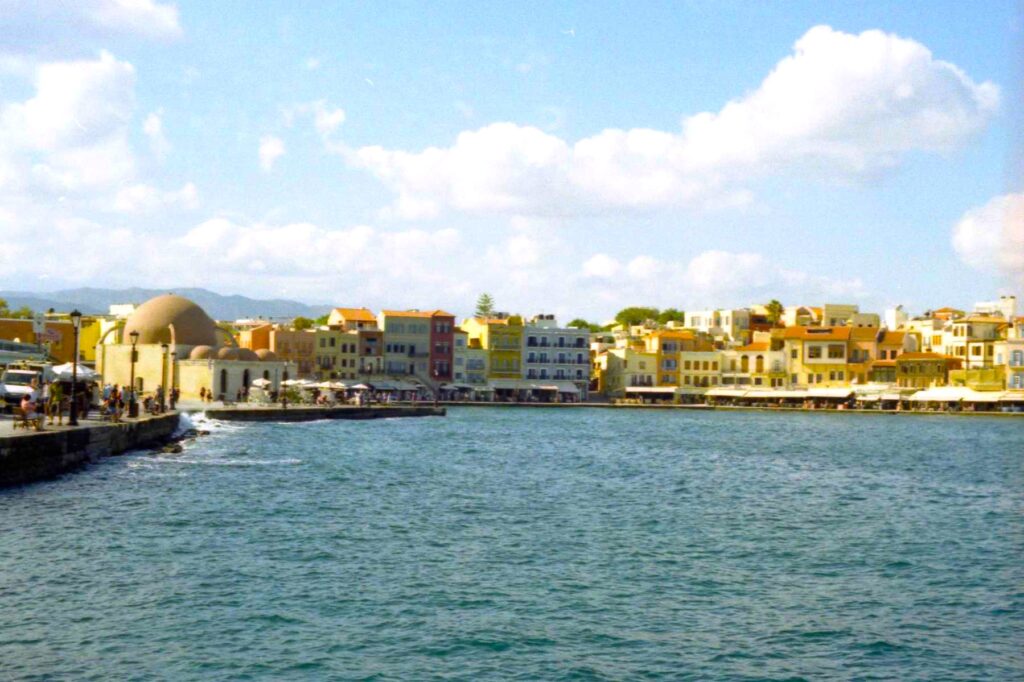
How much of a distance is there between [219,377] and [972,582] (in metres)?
64.5

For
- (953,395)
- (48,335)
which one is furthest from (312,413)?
(953,395)

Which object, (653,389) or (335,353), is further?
(653,389)

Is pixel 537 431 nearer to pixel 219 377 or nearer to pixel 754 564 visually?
pixel 219 377

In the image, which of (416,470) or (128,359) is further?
(128,359)

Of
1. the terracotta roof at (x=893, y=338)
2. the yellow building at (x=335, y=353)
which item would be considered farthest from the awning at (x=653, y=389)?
the yellow building at (x=335, y=353)

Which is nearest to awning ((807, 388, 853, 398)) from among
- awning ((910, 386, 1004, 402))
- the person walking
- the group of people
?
awning ((910, 386, 1004, 402))

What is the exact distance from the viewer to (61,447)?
3394 cm

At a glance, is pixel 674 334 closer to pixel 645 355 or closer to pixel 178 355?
pixel 645 355

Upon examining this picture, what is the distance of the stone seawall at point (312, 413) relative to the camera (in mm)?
69062

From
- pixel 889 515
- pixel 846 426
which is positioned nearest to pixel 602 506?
pixel 889 515

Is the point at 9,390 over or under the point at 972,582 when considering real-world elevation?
over

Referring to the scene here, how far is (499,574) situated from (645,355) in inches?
4258

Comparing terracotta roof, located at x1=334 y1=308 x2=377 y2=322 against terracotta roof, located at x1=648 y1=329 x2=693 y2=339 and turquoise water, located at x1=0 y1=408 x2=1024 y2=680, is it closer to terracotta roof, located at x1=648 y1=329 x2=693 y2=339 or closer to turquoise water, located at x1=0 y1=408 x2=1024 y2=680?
terracotta roof, located at x1=648 y1=329 x2=693 y2=339

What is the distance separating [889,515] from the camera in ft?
108
